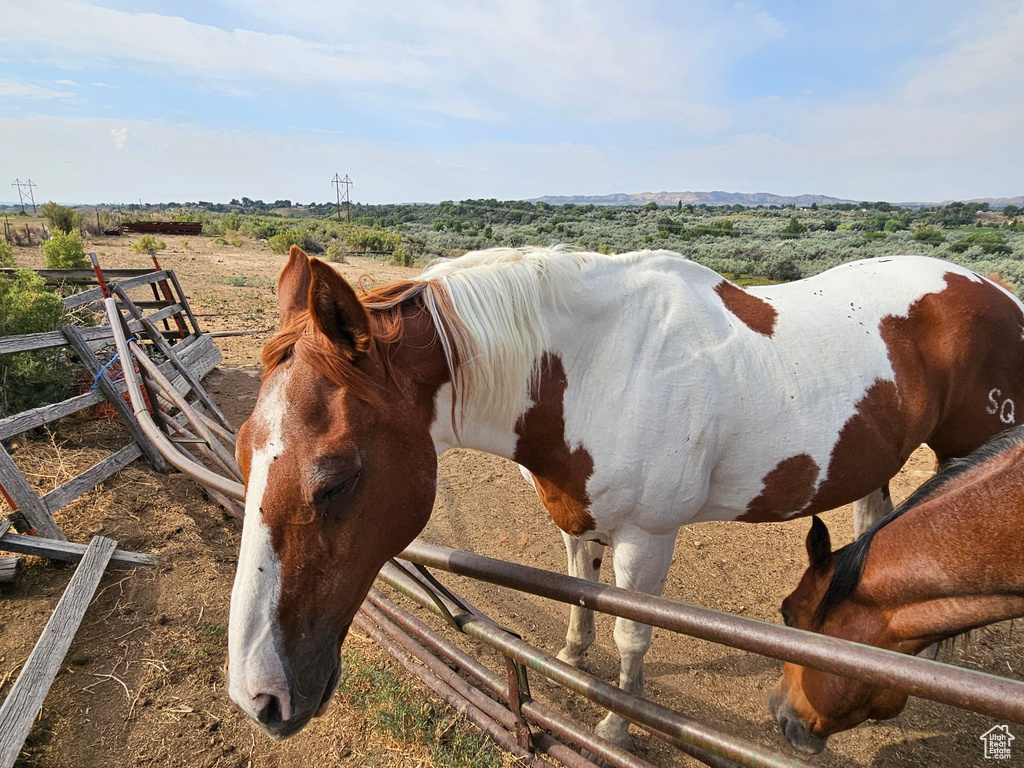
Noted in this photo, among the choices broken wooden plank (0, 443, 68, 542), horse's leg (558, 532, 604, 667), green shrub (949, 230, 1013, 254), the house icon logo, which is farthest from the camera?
green shrub (949, 230, 1013, 254)

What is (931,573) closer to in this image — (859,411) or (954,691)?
(954,691)

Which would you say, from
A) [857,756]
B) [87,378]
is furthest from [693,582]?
[87,378]

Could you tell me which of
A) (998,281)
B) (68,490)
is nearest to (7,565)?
(68,490)

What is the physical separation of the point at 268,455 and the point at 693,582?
3.39 metres

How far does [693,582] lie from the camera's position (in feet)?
12.1

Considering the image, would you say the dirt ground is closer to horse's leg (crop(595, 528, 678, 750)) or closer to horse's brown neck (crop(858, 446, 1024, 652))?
horse's leg (crop(595, 528, 678, 750))

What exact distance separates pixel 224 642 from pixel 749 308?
3.20 metres

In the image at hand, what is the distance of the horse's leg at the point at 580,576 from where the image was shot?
2486 millimetres

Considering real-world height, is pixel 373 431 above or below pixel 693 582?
above

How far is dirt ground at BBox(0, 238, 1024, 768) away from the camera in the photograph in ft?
7.29

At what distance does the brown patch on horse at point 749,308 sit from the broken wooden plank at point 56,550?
11.8 ft

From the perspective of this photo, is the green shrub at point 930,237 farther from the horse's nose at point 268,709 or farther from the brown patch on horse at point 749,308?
the horse's nose at point 268,709

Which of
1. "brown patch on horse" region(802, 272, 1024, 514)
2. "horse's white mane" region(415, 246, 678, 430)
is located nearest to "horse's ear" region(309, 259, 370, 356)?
"horse's white mane" region(415, 246, 678, 430)

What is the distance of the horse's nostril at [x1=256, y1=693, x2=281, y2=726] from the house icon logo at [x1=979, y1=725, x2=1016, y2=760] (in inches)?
121
